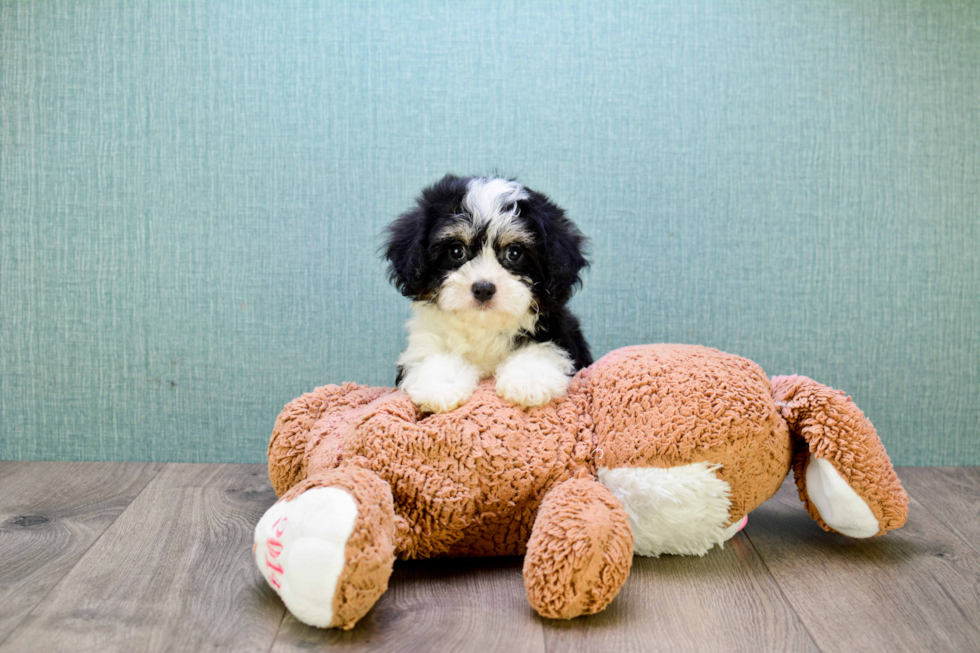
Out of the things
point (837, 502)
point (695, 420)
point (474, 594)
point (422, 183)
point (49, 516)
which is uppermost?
point (422, 183)

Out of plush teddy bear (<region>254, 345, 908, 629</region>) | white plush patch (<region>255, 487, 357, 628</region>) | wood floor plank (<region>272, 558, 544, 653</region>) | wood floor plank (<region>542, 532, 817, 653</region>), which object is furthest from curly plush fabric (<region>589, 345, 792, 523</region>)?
white plush patch (<region>255, 487, 357, 628</region>)

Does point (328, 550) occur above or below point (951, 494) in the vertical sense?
above

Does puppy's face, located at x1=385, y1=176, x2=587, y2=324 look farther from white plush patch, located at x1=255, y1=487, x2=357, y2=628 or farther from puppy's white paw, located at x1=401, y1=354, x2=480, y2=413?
white plush patch, located at x1=255, y1=487, x2=357, y2=628

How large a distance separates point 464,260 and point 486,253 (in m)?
0.06

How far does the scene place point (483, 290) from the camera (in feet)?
5.49

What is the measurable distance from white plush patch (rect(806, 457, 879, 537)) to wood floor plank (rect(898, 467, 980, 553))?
1.14 feet

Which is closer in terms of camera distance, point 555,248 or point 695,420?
point 695,420

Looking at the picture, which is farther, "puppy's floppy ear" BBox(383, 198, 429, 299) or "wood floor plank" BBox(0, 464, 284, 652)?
"puppy's floppy ear" BBox(383, 198, 429, 299)

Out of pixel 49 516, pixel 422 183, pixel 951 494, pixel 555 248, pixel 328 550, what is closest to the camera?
pixel 328 550

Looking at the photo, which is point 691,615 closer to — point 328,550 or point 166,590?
point 328,550

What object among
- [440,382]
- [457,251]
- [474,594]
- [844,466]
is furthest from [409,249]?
[844,466]

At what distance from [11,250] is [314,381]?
1060 mm

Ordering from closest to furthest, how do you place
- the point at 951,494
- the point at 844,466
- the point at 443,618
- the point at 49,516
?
the point at 443,618
the point at 844,466
the point at 49,516
the point at 951,494

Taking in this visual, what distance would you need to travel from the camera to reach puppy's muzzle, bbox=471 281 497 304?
5.49 feet
